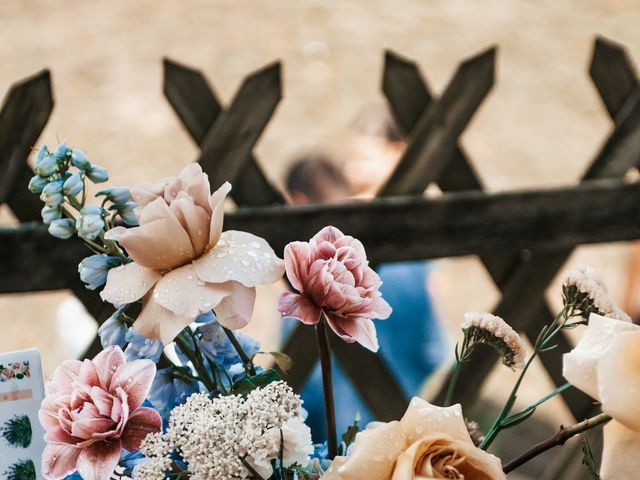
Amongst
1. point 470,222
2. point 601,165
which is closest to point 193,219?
point 470,222

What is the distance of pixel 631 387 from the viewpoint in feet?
1.50

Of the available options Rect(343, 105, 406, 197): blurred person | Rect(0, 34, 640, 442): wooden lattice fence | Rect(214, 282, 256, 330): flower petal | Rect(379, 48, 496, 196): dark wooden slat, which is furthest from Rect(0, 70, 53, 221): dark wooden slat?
Rect(343, 105, 406, 197): blurred person

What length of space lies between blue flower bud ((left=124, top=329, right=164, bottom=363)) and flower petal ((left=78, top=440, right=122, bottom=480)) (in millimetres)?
60

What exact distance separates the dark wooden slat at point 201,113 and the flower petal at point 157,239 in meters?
0.82

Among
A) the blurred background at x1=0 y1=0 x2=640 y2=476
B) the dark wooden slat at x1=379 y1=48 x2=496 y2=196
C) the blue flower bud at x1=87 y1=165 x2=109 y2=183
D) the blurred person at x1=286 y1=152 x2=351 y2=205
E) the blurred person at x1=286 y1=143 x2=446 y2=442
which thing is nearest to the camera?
the blue flower bud at x1=87 y1=165 x2=109 y2=183

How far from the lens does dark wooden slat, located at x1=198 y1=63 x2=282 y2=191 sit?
1.32 metres

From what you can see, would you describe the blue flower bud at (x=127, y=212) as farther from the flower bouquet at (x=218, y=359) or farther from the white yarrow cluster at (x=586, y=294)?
the white yarrow cluster at (x=586, y=294)

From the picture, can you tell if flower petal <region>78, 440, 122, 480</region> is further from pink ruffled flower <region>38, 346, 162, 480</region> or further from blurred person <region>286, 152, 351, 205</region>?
blurred person <region>286, 152, 351, 205</region>

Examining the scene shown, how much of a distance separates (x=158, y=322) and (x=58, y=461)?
95 mm

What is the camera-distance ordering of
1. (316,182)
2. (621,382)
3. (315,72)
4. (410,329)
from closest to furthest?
(621,382) → (410,329) → (316,182) → (315,72)

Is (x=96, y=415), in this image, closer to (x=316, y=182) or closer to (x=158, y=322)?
(x=158, y=322)

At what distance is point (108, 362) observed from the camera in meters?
0.52

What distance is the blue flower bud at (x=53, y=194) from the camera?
523mm

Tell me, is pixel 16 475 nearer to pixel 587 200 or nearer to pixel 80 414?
pixel 80 414
